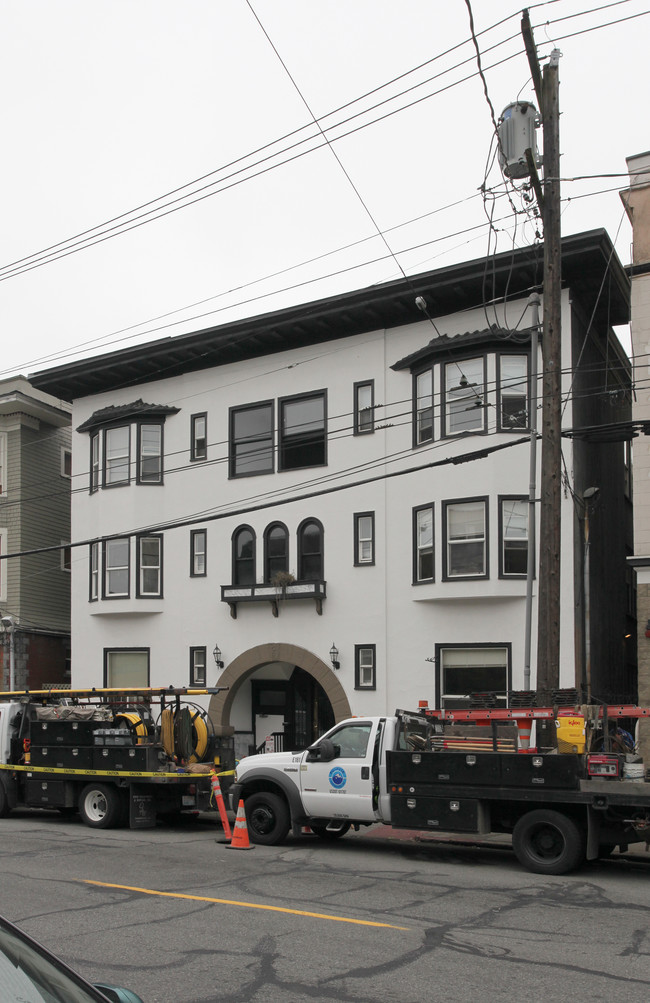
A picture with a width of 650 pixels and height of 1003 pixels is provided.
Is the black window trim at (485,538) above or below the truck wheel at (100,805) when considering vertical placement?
above

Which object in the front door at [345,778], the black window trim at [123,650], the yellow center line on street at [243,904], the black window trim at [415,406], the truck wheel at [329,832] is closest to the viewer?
the yellow center line on street at [243,904]

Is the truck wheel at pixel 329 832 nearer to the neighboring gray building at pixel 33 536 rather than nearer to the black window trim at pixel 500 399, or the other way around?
the black window trim at pixel 500 399

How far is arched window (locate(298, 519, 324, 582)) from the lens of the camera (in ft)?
79.9

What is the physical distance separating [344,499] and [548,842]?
12.7 meters

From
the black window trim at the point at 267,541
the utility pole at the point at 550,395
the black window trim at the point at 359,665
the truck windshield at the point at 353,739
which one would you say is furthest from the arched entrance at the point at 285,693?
the utility pole at the point at 550,395

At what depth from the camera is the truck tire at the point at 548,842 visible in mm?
11828

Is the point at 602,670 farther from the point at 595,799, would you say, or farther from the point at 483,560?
the point at 595,799

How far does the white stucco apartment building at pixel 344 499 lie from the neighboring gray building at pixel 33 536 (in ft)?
11.6

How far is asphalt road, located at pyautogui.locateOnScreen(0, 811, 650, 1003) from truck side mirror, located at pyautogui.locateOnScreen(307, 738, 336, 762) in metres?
1.26

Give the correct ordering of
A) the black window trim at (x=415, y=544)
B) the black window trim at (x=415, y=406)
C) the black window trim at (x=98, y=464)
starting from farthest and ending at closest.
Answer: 1. the black window trim at (x=98, y=464)
2. the black window trim at (x=415, y=406)
3. the black window trim at (x=415, y=544)

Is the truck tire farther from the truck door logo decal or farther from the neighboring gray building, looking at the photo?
the neighboring gray building

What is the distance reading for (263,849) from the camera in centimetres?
1418

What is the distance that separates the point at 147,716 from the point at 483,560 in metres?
7.91

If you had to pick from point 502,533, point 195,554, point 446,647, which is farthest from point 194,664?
point 502,533
